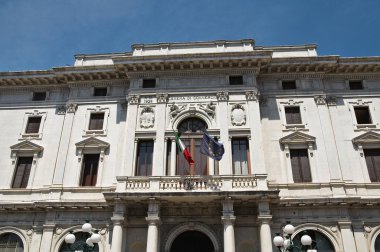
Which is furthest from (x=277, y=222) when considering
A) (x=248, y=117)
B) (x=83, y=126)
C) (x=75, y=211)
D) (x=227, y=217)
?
(x=83, y=126)

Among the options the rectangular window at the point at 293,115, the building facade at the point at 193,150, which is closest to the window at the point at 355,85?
the building facade at the point at 193,150

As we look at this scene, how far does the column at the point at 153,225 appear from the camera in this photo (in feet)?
61.6

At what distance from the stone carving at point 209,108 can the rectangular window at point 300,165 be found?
5.54m

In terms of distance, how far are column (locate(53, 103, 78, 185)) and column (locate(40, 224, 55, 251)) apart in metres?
2.74

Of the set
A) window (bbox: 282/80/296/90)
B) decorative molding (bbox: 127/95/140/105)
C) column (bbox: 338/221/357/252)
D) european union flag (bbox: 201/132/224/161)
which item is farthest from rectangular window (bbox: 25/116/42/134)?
column (bbox: 338/221/357/252)

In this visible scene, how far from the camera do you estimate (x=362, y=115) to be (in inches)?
954

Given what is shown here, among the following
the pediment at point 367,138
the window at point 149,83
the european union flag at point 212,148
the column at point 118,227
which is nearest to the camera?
the column at point 118,227

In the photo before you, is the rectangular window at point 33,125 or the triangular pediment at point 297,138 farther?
the rectangular window at point 33,125

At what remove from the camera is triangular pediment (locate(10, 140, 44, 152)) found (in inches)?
947

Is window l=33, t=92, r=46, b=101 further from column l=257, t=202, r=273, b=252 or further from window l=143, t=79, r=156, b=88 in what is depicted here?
column l=257, t=202, r=273, b=252

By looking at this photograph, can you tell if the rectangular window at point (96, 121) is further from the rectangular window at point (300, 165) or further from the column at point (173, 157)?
the rectangular window at point (300, 165)

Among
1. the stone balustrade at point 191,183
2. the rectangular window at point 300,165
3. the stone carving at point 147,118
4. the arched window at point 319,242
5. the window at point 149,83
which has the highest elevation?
the window at point 149,83

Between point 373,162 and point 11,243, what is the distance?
22.3 m

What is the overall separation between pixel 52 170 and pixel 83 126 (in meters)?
3.48
